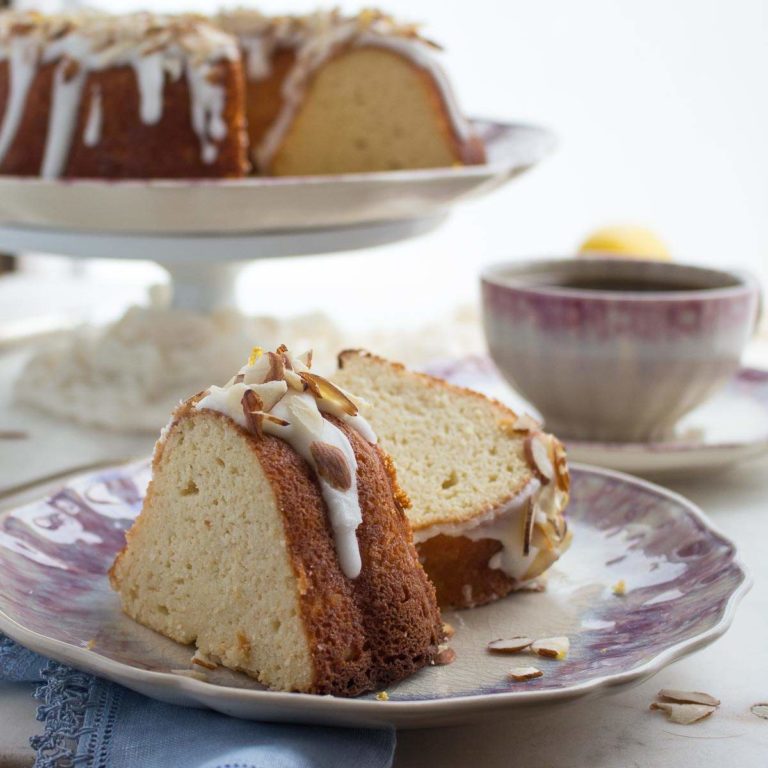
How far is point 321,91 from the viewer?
2.29 meters

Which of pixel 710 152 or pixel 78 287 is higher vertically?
pixel 710 152

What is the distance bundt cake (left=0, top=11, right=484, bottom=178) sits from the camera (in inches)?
75.7

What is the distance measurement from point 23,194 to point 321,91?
81cm

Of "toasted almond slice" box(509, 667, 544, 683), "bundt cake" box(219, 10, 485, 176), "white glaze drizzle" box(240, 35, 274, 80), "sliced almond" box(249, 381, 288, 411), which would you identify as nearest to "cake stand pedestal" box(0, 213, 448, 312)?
"bundt cake" box(219, 10, 485, 176)

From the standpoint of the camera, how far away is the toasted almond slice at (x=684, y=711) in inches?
37.6

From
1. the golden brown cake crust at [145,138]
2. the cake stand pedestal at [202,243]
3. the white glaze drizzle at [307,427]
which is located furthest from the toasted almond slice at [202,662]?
the golden brown cake crust at [145,138]

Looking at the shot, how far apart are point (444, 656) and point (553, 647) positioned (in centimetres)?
9

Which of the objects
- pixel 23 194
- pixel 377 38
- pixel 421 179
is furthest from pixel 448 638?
pixel 377 38

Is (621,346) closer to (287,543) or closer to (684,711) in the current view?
(684,711)

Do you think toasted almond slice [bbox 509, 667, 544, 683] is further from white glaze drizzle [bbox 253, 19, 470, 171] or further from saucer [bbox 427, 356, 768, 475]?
white glaze drizzle [bbox 253, 19, 470, 171]

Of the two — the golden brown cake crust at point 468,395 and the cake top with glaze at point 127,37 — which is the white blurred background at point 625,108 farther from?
the golden brown cake crust at point 468,395

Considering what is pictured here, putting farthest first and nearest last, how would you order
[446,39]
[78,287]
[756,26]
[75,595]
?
Result: [446,39] < [756,26] < [78,287] < [75,595]

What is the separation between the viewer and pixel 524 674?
900 mm

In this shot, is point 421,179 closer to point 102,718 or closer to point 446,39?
point 102,718
